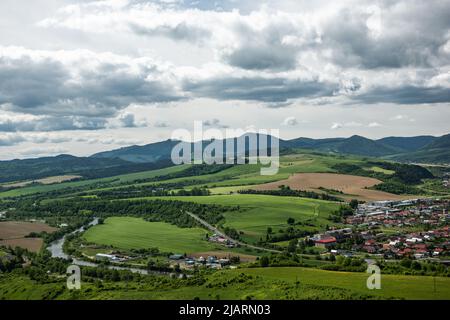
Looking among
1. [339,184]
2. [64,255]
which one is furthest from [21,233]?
[339,184]

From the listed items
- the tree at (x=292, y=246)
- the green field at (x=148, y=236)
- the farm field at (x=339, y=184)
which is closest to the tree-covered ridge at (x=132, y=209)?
the green field at (x=148, y=236)

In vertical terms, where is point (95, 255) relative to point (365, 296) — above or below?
below

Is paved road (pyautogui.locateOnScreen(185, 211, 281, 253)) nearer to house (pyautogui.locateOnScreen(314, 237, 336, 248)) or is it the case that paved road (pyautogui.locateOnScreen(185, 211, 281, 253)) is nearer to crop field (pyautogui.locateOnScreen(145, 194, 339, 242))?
crop field (pyautogui.locateOnScreen(145, 194, 339, 242))

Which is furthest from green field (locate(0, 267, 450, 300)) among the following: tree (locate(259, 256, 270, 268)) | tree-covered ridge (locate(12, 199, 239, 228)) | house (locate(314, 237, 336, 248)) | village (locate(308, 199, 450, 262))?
tree-covered ridge (locate(12, 199, 239, 228))

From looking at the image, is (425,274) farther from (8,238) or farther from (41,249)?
(8,238)

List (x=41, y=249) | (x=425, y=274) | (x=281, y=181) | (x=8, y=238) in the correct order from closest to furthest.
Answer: (x=425, y=274), (x=41, y=249), (x=8, y=238), (x=281, y=181)
